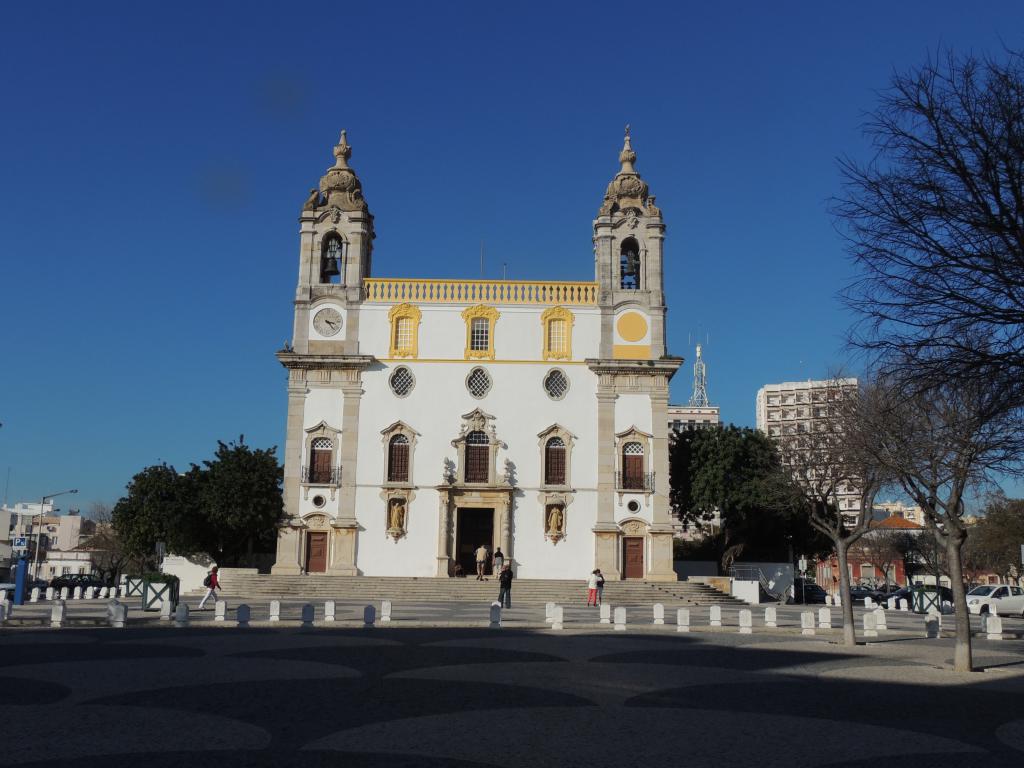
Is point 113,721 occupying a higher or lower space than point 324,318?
lower

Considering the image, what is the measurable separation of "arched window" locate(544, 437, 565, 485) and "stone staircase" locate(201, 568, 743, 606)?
4460 millimetres

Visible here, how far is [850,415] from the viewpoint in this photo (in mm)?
21375

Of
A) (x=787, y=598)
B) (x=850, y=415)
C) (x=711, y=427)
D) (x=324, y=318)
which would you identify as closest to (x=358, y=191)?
(x=324, y=318)

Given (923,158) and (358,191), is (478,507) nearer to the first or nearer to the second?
(358,191)

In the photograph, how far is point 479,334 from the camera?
43.7m

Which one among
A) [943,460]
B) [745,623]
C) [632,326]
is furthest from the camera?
[632,326]

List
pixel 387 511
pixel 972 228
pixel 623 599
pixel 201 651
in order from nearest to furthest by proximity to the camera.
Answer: pixel 972 228 → pixel 201 651 → pixel 623 599 → pixel 387 511

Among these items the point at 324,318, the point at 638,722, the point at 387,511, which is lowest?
the point at 638,722

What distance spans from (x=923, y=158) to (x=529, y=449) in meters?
33.4

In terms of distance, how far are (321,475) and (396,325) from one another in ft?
23.6

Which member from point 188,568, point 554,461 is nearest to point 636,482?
point 554,461

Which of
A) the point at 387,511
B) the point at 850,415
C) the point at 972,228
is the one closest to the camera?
the point at 972,228

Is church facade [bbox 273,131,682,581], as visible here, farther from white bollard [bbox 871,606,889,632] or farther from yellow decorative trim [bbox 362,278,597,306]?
white bollard [bbox 871,606,889,632]

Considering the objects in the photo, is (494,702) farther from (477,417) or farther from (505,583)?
(477,417)
